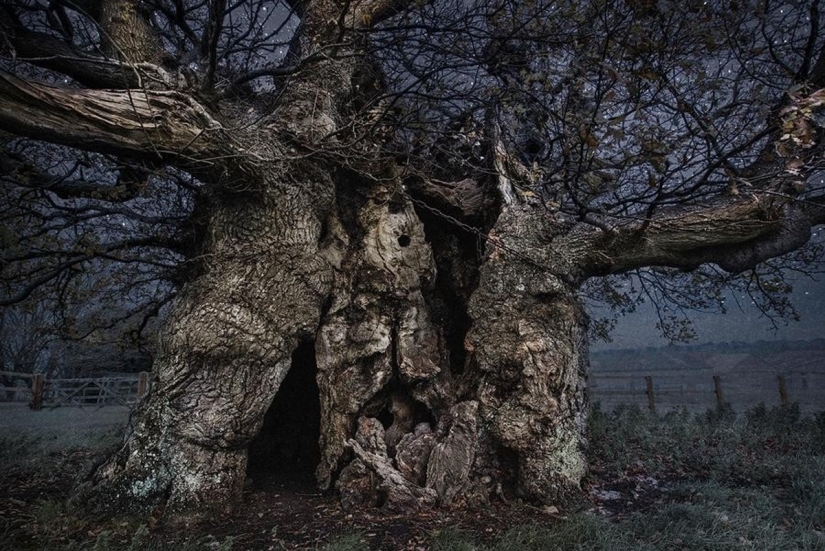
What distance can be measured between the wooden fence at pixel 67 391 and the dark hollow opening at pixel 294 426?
718 centimetres

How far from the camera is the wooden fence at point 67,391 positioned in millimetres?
13212

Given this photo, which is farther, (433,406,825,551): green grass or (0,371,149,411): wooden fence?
(0,371,149,411): wooden fence

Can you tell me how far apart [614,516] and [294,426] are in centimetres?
401

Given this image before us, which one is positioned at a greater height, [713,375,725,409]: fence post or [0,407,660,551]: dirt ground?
[713,375,725,409]: fence post

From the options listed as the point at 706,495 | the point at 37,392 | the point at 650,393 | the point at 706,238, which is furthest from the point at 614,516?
the point at 37,392

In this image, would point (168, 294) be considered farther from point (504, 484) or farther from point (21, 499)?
point (504, 484)

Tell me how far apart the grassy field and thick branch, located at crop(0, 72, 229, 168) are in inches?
113

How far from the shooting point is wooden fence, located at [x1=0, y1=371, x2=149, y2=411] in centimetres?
1321

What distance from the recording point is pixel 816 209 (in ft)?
18.6

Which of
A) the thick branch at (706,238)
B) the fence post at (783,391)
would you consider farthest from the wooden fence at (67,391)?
the fence post at (783,391)

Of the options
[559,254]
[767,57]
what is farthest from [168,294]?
[767,57]

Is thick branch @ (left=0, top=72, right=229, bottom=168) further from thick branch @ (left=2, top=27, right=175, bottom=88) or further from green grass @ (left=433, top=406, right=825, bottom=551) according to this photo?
green grass @ (left=433, top=406, right=825, bottom=551)

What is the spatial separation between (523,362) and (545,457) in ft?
3.17

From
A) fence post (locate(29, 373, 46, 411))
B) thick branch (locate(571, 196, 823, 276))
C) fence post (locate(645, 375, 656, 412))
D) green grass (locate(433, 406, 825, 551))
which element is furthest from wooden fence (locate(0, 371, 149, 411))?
fence post (locate(645, 375, 656, 412))
